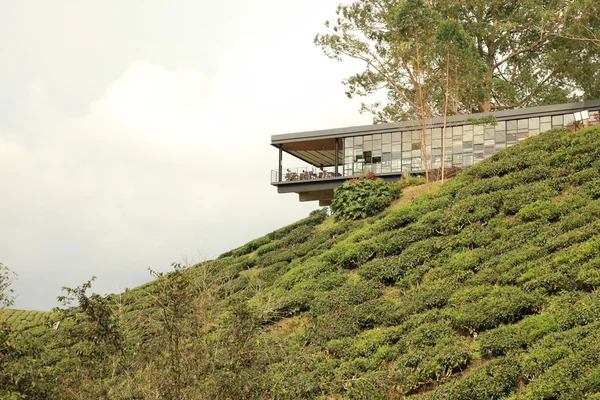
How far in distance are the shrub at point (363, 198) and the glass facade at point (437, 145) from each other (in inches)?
250

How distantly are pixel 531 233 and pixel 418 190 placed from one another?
11777 mm

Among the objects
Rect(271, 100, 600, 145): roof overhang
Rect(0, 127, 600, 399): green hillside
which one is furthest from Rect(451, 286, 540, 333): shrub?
Rect(271, 100, 600, 145): roof overhang

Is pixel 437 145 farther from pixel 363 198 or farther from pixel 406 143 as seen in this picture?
pixel 363 198

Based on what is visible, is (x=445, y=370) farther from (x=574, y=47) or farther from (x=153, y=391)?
(x=574, y=47)

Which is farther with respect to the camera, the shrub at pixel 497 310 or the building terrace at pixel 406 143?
the building terrace at pixel 406 143

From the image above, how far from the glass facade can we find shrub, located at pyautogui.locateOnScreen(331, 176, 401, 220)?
6355 millimetres

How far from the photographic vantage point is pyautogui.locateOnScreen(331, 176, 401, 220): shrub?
3095cm

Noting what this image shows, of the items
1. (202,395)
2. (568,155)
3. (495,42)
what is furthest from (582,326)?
(495,42)

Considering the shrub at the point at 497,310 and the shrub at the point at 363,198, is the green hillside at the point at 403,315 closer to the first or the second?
the shrub at the point at 497,310

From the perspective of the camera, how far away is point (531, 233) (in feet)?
66.3

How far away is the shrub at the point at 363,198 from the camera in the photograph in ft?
102

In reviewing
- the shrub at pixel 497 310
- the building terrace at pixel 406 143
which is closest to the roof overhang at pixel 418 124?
the building terrace at pixel 406 143

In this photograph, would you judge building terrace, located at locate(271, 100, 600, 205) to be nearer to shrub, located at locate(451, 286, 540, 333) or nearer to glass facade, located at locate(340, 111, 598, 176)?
glass facade, located at locate(340, 111, 598, 176)

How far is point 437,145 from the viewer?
38.8 m
